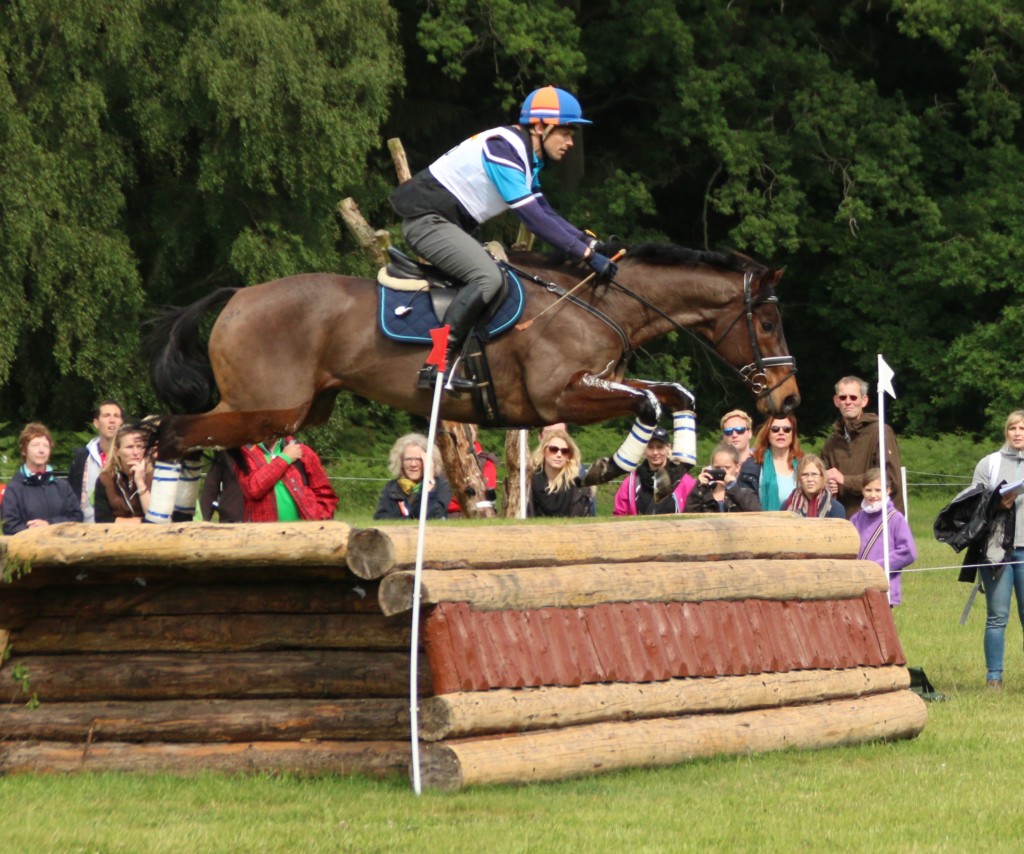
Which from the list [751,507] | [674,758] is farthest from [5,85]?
[674,758]

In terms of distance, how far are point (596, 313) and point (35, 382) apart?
15532 mm

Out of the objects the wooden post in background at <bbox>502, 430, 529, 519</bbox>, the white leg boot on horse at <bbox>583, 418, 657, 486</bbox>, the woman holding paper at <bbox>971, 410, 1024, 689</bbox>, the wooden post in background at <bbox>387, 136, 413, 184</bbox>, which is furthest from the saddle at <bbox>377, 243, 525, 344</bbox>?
the wooden post in background at <bbox>502, 430, 529, 519</bbox>

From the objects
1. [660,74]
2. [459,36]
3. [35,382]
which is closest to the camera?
[35,382]

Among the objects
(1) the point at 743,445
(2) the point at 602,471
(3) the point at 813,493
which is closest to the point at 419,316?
(2) the point at 602,471

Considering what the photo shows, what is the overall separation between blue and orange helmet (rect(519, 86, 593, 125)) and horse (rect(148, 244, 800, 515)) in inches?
31.0

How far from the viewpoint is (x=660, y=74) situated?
30.8 meters

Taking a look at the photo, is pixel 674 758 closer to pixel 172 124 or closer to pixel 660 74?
pixel 172 124

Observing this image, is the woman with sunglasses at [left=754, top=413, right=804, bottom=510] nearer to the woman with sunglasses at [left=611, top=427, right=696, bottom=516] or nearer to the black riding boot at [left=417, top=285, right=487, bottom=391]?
the woman with sunglasses at [left=611, top=427, right=696, bottom=516]

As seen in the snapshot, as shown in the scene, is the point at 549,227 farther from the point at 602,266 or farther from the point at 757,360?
the point at 757,360

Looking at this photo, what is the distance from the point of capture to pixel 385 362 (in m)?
8.70

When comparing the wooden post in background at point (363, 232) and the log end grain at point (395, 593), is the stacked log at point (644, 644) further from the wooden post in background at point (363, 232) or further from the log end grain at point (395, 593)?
the wooden post in background at point (363, 232)

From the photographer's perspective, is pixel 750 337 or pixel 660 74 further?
pixel 660 74

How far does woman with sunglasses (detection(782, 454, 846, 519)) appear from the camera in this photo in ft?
36.0

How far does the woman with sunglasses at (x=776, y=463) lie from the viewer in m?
11.7
